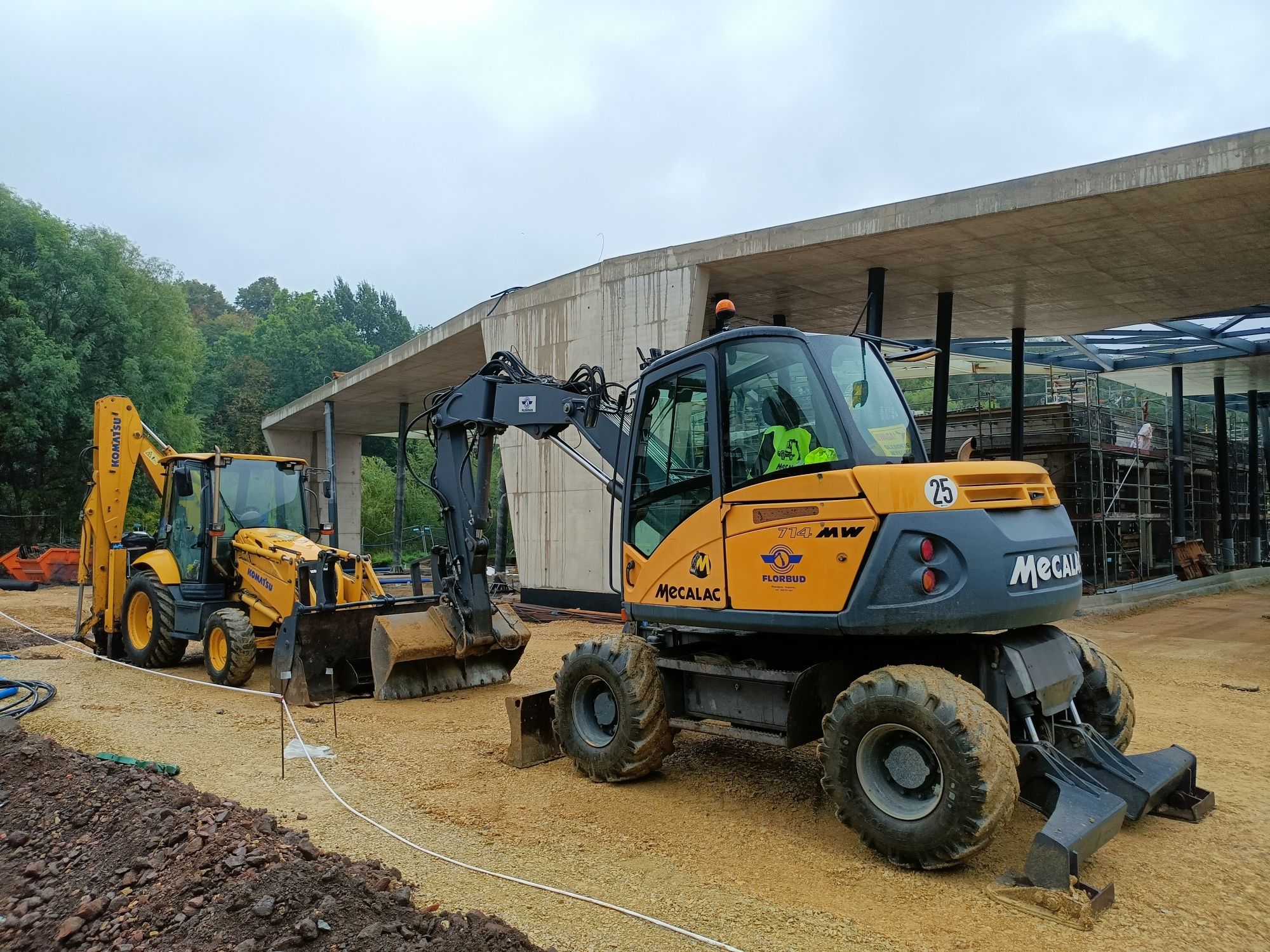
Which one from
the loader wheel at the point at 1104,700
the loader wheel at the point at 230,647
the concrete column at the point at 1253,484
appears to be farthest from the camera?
the concrete column at the point at 1253,484

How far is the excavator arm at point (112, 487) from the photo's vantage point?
463 inches

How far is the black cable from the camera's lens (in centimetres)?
859

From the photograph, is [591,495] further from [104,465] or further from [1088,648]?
[1088,648]

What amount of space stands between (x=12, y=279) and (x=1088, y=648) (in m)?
30.0

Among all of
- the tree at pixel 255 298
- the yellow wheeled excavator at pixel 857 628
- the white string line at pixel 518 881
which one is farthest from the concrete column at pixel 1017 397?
the tree at pixel 255 298

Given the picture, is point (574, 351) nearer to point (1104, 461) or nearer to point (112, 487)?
point (112, 487)

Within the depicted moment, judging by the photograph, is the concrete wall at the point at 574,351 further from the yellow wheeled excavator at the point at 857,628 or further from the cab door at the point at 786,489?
the cab door at the point at 786,489

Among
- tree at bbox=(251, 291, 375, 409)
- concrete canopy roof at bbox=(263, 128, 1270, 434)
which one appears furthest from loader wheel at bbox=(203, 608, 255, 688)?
tree at bbox=(251, 291, 375, 409)

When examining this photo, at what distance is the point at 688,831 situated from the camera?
17.9ft

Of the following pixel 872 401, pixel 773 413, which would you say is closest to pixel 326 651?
pixel 773 413

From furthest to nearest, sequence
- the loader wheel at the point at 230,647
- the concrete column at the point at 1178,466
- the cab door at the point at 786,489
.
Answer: the concrete column at the point at 1178,466, the loader wheel at the point at 230,647, the cab door at the point at 786,489

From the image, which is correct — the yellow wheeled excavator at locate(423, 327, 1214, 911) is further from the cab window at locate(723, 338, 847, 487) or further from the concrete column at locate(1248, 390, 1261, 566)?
the concrete column at locate(1248, 390, 1261, 566)

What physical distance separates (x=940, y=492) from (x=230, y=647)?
788cm

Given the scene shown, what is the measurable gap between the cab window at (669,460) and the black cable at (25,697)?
6211 mm
